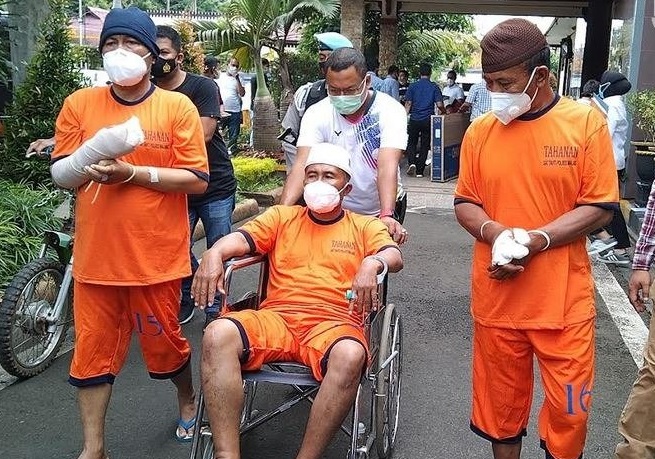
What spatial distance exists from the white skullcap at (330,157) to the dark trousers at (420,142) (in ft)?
30.6

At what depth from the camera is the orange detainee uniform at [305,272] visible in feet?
9.61

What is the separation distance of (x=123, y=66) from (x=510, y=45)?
4.70 ft

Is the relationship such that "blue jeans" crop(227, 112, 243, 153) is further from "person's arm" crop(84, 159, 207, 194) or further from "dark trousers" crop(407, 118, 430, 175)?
"person's arm" crop(84, 159, 207, 194)

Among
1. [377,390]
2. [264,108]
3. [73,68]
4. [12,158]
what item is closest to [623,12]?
[264,108]

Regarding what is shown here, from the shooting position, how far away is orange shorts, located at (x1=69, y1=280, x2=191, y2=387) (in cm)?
292

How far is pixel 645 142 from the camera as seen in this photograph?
318 inches

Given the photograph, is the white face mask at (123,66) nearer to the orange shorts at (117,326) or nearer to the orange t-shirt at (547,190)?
the orange shorts at (117,326)

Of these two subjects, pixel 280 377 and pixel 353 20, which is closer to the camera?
pixel 280 377

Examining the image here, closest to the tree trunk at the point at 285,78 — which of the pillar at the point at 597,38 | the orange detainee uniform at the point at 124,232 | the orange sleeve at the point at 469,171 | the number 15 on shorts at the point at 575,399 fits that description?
the pillar at the point at 597,38

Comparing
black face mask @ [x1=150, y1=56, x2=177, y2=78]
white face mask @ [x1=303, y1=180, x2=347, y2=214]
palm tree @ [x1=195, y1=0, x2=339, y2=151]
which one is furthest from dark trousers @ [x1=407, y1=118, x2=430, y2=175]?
white face mask @ [x1=303, y1=180, x2=347, y2=214]

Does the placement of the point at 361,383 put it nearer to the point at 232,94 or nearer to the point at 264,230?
the point at 264,230

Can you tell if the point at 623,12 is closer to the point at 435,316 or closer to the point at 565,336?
the point at 435,316

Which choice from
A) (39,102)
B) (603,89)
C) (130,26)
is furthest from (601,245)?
(130,26)

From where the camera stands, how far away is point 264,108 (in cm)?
1105
